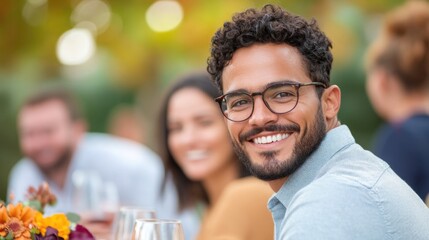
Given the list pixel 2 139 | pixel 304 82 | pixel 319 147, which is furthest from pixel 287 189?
pixel 2 139

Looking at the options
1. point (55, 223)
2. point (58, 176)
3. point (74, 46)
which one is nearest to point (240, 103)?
point (55, 223)

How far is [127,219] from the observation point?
2.43 m

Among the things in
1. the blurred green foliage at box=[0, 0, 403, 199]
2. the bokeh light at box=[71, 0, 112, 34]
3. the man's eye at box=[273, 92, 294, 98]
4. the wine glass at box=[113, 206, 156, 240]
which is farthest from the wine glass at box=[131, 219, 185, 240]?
the bokeh light at box=[71, 0, 112, 34]

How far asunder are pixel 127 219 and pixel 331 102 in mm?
774

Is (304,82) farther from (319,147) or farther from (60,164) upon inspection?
(60,164)

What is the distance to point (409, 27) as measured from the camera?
3.72m

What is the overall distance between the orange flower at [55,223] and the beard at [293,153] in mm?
481

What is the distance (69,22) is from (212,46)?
307 inches

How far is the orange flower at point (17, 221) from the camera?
1.94 metres

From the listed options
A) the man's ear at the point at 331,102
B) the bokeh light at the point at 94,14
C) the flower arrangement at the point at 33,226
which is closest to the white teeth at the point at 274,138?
the man's ear at the point at 331,102

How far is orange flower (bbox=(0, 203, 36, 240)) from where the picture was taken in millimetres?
1940

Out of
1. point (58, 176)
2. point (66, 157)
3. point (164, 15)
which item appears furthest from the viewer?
point (164, 15)

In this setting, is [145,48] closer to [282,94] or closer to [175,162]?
[175,162]

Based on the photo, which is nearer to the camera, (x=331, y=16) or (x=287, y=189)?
(x=287, y=189)
